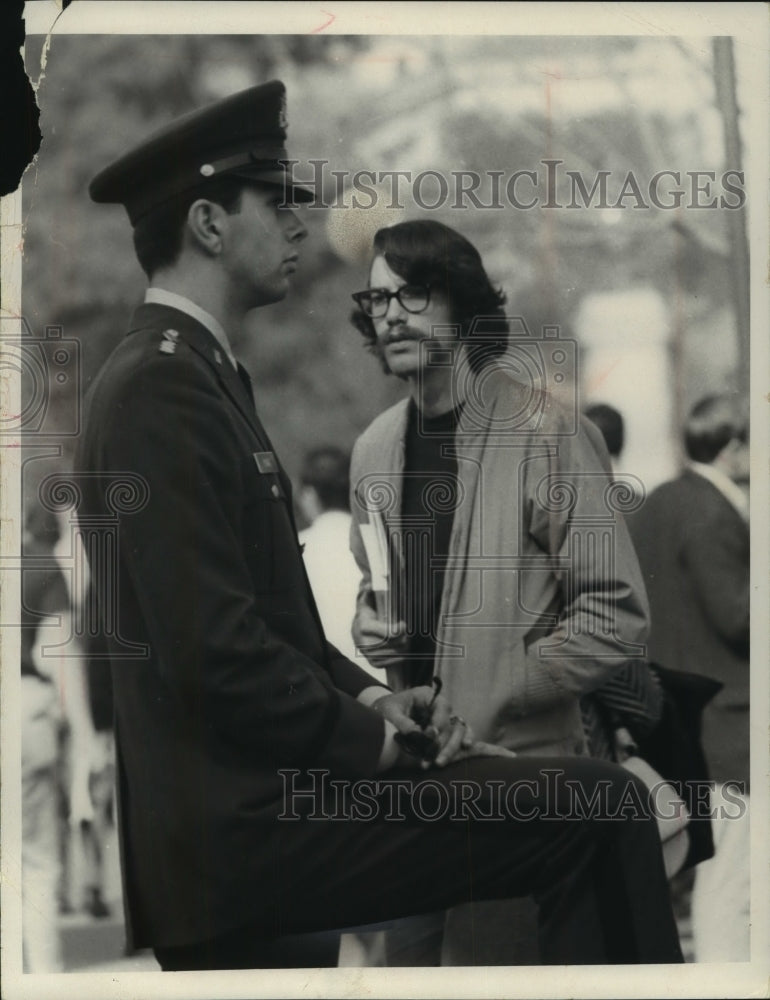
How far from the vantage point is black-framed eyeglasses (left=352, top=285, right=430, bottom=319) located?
3.78 m

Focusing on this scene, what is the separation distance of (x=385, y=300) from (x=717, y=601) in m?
1.41

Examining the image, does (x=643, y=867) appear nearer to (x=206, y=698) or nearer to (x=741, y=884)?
(x=741, y=884)

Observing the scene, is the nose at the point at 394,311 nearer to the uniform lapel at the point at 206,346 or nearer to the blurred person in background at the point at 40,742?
the uniform lapel at the point at 206,346

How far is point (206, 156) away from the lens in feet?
12.3

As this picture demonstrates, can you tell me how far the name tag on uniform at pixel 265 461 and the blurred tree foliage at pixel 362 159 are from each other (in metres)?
0.06

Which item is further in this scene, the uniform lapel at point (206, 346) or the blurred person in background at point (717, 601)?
the blurred person in background at point (717, 601)

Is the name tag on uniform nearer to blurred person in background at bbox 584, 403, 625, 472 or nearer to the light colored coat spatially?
the light colored coat

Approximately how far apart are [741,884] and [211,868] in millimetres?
1662

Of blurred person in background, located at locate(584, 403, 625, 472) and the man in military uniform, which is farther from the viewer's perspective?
blurred person in background, located at locate(584, 403, 625, 472)

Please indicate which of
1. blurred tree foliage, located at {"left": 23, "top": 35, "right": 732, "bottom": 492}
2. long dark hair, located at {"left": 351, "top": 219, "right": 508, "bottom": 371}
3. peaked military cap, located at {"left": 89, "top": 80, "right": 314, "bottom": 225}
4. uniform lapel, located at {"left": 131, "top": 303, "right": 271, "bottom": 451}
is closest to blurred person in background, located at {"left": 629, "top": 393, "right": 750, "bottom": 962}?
blurred tree foliage, located at {"left": 23, "top": 35, "right": 732, "bottom": 492}

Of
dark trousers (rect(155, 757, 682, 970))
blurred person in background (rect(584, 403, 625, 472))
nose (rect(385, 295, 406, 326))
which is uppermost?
nose (rect(385, 295, 406, 326))

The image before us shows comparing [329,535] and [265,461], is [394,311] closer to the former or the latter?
[265,461]

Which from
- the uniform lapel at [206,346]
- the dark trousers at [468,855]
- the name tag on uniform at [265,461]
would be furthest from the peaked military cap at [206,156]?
the dark trousers at [468,855]

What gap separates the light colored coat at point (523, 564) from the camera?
3.74 metres
